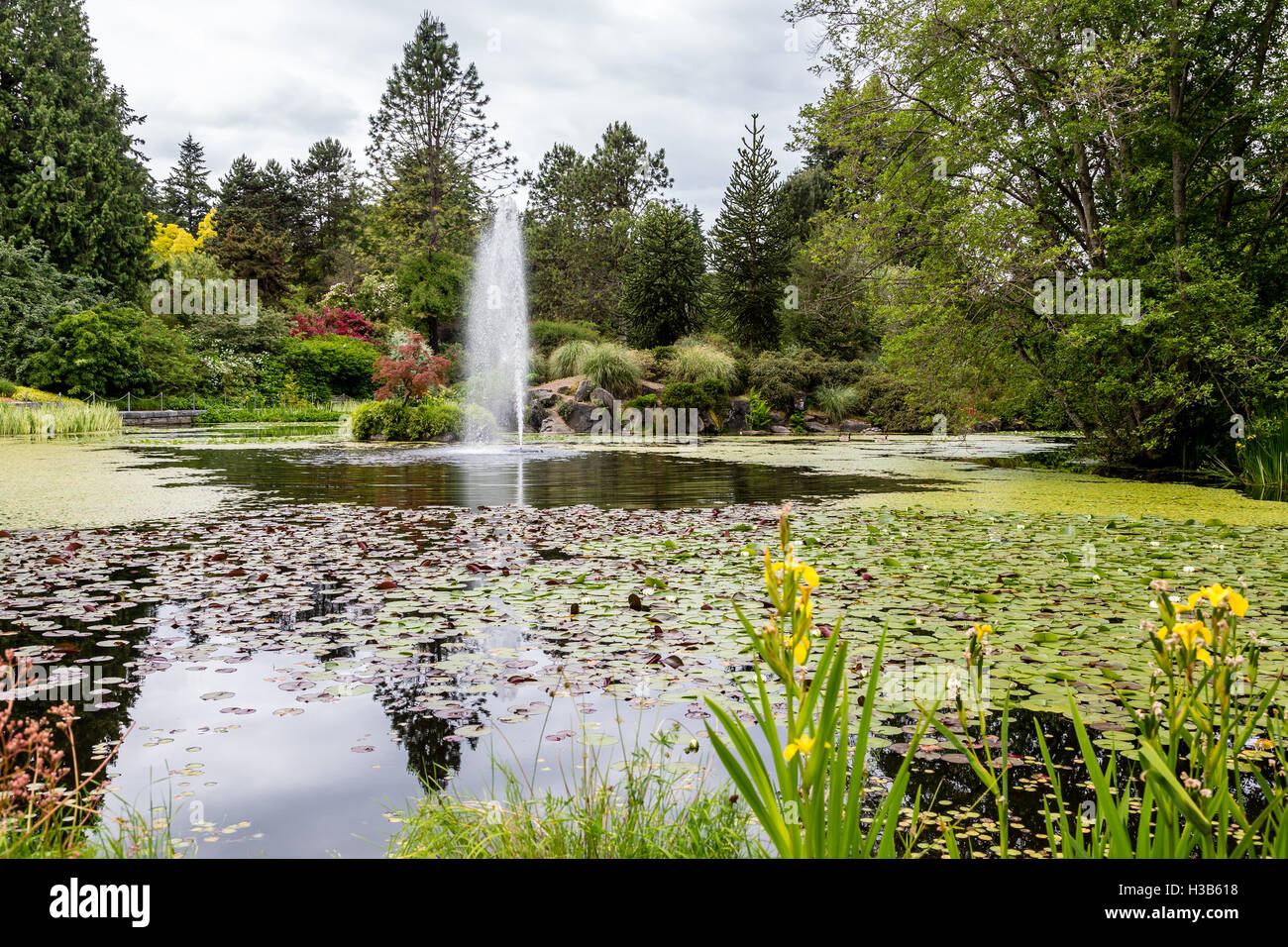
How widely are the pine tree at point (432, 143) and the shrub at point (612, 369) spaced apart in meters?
14.7

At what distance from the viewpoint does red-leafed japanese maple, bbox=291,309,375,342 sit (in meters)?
33.9

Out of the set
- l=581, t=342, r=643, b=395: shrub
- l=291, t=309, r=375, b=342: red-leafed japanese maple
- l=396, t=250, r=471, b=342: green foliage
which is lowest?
l=581, t=342, r=643, b=395: shrub

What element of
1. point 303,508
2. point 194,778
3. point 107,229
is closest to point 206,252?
point 107,229

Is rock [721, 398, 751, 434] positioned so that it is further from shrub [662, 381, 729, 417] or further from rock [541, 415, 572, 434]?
rock [541, 415, 572, 434]

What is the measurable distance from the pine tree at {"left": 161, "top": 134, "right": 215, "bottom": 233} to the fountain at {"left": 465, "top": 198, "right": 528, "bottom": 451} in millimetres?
28617

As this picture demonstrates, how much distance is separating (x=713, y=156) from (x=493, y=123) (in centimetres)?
1081

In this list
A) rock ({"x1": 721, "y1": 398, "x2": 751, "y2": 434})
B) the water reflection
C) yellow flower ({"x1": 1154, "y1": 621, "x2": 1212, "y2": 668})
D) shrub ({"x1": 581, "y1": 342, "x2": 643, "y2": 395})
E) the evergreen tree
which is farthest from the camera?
the evergreen tree

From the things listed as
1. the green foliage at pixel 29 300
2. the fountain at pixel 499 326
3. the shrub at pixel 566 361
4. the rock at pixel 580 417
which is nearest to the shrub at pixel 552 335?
the fountain at pixel 499 326

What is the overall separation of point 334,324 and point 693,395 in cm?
1778

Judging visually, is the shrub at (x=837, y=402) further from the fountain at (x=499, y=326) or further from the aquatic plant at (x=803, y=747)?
the aquatic plant at (x=803, y=747)

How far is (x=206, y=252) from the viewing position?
4134 cm

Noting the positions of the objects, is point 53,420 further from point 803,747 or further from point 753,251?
point 803,747

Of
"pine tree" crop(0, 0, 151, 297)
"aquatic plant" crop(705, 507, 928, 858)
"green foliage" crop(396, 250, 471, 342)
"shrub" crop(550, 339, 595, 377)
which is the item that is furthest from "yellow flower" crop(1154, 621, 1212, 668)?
"pine tree" crop(0, 0, 151, 297)

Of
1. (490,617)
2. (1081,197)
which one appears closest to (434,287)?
(1081,197)
